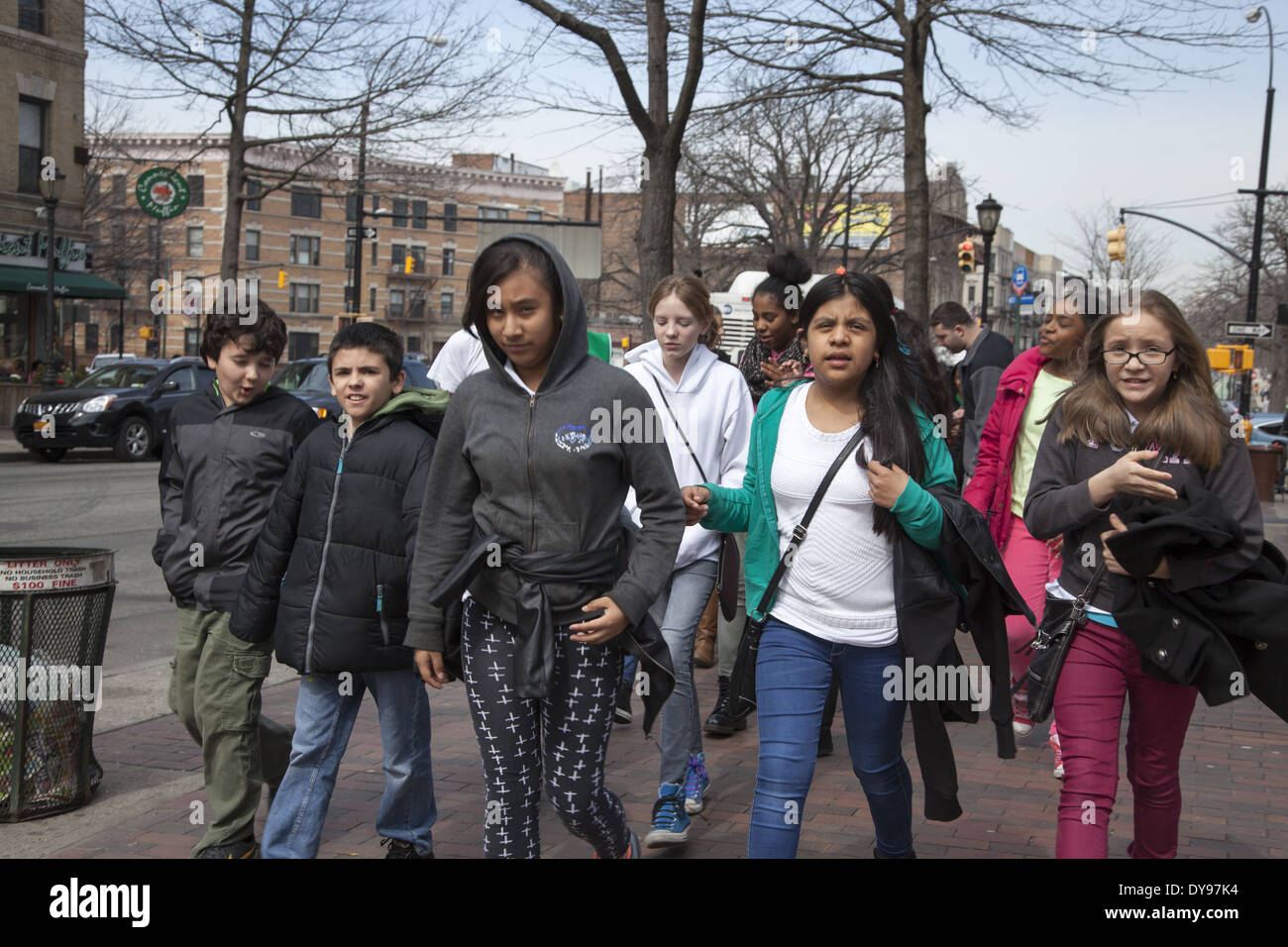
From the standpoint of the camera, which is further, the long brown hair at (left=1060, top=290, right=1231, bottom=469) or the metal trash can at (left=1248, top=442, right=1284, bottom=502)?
the metal trash can at (left=1248, top=442, right=1284, bottom=502)

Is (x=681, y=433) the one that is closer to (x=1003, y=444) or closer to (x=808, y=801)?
(x=808, y=801)

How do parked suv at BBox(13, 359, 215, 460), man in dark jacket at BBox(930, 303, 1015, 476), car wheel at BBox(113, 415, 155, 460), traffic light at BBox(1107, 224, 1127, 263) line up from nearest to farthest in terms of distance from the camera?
man in dark jacket at BBox(930, 303, 1015, 476)
traffic light at BBox(1107, 224, 1127, 263)
parked suv at BBox(13, 359, 215, 460)
car wheel at BBox(113, 415, 155, 460)

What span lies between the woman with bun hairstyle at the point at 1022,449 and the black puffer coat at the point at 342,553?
271 centimetres

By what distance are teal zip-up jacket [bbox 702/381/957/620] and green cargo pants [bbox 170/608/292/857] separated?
158cm

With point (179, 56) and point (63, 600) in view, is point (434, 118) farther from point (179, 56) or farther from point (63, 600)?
point (63, 600)

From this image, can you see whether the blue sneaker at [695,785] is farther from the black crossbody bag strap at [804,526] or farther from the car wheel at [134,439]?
the car wheel at [134,439]

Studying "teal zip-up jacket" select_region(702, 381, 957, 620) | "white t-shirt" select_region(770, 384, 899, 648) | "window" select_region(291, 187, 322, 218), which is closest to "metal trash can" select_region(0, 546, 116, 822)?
"teal zip-up jacket" select_region(702, 381, 957, 620)

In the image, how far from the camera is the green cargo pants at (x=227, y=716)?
404 cm

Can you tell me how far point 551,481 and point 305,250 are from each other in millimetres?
73110

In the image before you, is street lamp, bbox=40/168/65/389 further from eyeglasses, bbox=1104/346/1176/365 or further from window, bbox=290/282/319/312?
window, bbox=290/282/319/312

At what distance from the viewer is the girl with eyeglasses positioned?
328 centimetres

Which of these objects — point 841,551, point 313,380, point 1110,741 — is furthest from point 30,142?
point 1110,741

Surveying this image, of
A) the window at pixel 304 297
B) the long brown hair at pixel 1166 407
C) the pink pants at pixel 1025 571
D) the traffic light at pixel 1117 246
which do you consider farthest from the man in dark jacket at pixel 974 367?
the window at pixel 304 297

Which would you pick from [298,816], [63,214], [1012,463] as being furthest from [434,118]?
[298,816]
